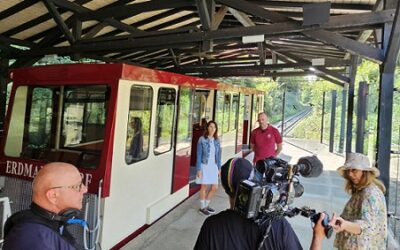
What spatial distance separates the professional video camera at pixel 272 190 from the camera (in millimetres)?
1282

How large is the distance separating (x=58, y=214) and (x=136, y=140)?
2.60 m

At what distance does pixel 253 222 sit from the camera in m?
1.37

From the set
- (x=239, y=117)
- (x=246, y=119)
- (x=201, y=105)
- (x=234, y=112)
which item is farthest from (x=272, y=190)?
(x=246, y=119)

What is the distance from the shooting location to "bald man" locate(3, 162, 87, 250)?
49.0 inches

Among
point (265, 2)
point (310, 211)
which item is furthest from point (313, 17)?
point (310, 211)

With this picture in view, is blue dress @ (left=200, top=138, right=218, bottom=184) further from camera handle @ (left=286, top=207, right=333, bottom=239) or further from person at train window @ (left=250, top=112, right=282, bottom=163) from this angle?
camera handle @ (left=286, top=207, right=333, bottom=239)

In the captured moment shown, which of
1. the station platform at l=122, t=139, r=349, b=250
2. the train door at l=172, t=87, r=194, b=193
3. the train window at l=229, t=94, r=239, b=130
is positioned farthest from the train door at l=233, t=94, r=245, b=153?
the train door at l=172, t=87, r=194, b=193

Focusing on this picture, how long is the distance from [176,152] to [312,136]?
13047 mm

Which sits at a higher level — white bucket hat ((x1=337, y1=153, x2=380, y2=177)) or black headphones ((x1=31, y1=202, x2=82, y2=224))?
white bucket hat ((x1=337, y1=153, x2=380, y2=177))

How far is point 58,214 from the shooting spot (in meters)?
1.38

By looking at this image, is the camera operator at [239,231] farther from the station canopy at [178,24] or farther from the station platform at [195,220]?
the station canopy at [178,24]

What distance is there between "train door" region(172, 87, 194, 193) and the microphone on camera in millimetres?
3573

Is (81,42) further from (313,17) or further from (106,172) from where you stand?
(313,17)

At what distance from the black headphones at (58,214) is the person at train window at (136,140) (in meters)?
2.42
